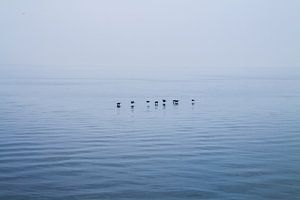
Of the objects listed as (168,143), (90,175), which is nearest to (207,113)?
(168,143)

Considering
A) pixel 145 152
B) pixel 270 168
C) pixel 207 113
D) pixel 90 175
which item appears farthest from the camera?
pixel 207 113

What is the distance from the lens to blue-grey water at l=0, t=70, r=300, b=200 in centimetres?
2717

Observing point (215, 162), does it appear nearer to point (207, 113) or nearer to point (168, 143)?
point (168, 143)

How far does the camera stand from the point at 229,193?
2642 centimetres

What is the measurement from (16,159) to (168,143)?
13.3 meters

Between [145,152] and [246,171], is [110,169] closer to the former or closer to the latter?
[145,152]

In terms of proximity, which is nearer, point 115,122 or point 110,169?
point 110,169

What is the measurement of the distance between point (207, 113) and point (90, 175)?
37.7m

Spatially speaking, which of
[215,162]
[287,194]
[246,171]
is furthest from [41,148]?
→ [287,194]

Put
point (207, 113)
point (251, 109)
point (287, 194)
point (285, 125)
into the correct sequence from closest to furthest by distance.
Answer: point (287, 194) < point (285, 125) < point (207, 113) < point (251, 109)

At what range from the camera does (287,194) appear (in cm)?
2634

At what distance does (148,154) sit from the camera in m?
36.8

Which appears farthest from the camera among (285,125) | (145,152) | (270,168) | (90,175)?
(285,125)

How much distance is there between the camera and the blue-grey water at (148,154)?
2717 centimetres
